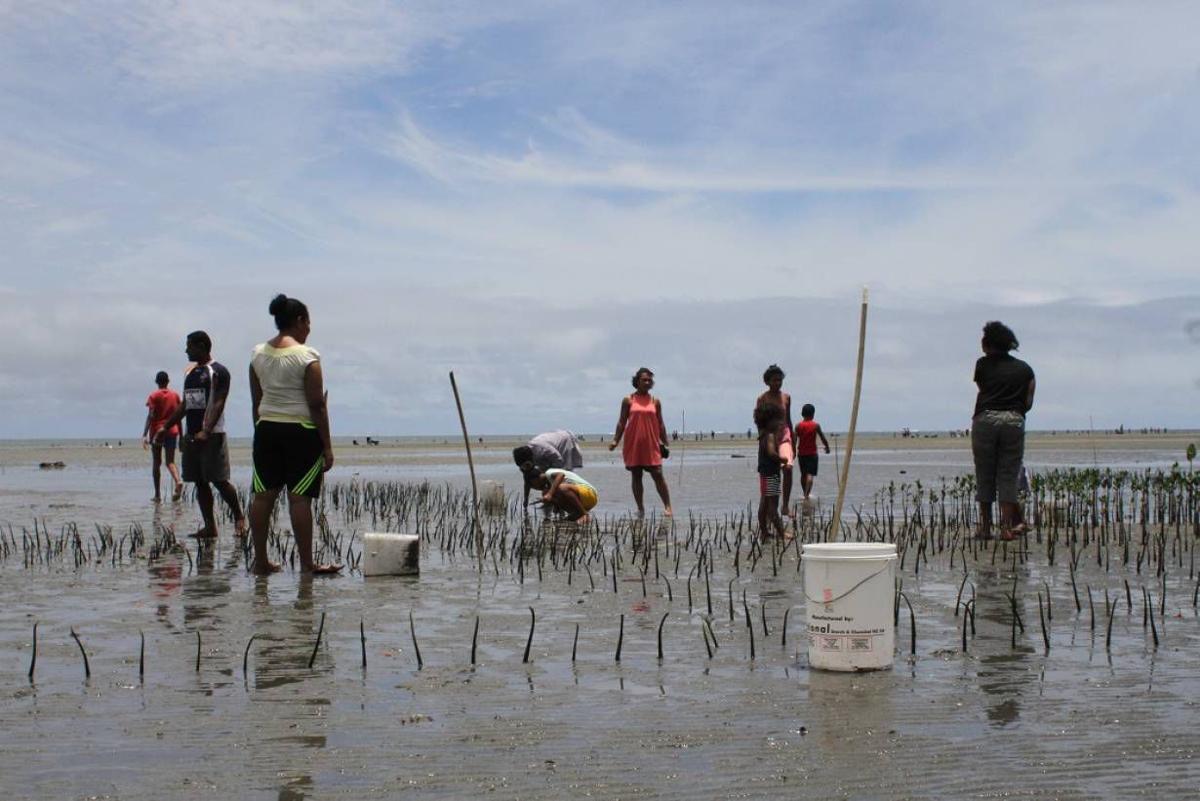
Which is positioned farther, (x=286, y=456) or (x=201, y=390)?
(x=201, y=390)

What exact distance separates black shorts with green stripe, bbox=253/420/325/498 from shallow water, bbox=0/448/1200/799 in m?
0.83

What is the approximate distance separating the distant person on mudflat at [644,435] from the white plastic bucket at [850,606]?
8055mm

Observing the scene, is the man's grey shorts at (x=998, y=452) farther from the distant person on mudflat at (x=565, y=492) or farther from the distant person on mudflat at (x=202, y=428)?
the distant person on mudflat at (x=202, y=428)

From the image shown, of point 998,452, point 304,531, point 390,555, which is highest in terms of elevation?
point 998,452

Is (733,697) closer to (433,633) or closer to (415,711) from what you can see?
(415,711)

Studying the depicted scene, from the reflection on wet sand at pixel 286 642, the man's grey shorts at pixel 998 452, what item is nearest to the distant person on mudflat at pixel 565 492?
the man's grey shorts at pixel 998 452

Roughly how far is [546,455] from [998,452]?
15.8 feet

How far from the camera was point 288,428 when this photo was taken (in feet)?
26.9

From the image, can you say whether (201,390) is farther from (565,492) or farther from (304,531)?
(565,492)

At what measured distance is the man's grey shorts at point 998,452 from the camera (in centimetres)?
1021

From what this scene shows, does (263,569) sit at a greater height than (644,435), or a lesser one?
lesser

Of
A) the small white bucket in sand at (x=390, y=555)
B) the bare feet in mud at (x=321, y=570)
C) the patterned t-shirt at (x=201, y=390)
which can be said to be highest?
the patterned t-shirt at (x=201, y=390)

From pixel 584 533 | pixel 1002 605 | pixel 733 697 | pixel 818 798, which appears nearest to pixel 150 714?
pixel 733 697

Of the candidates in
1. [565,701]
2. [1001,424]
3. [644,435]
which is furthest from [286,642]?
[644,435]
